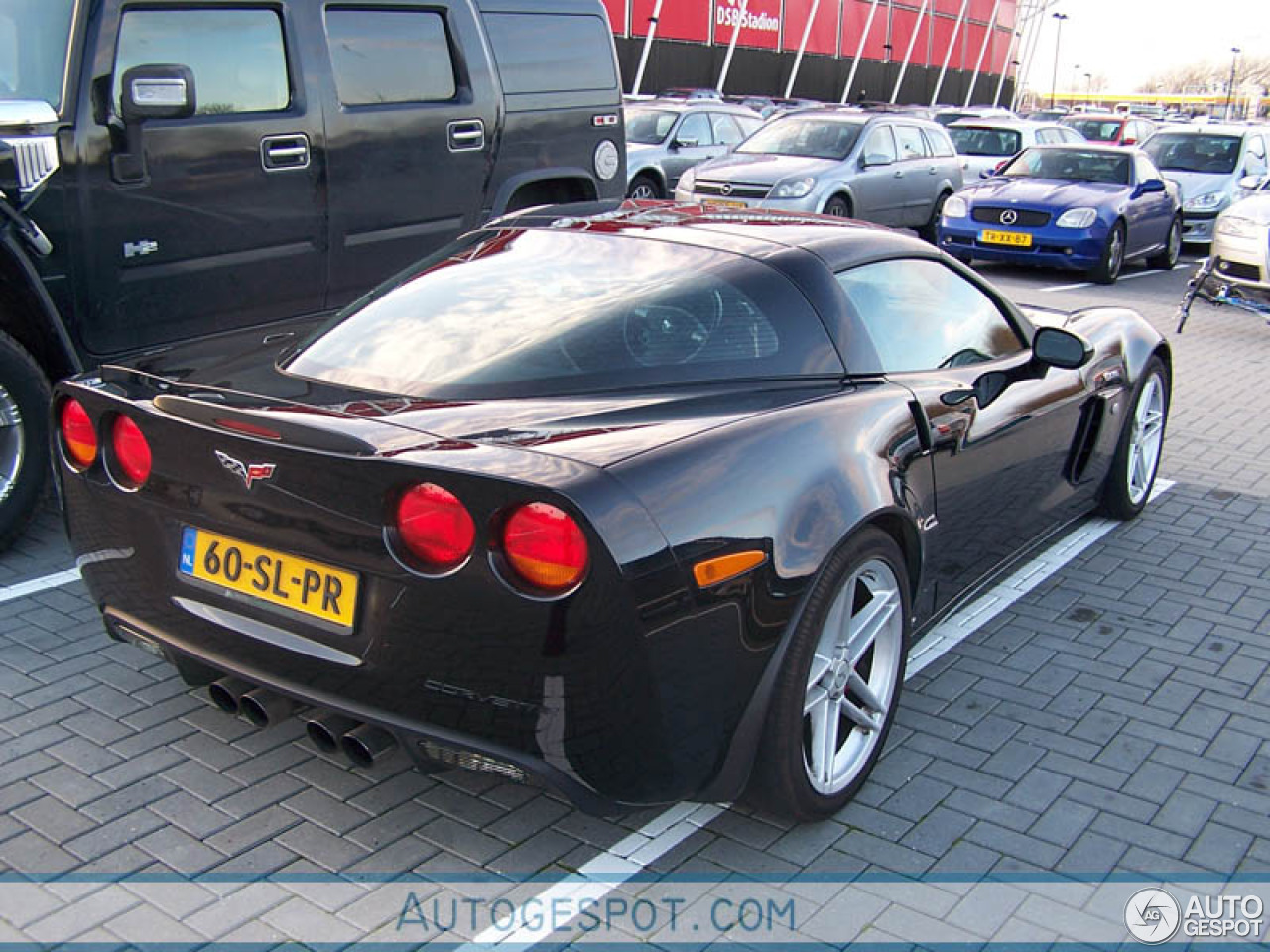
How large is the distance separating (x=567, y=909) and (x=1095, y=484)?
3.26 meters

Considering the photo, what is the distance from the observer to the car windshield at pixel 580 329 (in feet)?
10.6

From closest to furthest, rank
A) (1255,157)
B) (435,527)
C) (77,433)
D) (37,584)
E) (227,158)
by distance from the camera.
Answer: (435,527), (77,433), (37,584), (227,158), (1255,157)

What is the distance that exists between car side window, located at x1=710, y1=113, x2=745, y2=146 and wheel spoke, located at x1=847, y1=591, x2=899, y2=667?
15395 millimetres

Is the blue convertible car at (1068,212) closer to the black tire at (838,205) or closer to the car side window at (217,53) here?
the black tire at (838,205)

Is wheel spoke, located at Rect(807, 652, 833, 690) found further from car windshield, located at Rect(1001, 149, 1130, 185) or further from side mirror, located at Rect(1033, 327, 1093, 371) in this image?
car windshield, located at Rect(1001, 149, 1130, 185)

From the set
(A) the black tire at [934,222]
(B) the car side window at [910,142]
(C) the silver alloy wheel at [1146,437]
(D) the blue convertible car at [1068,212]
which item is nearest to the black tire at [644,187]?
(B) the car side window at [910,142]

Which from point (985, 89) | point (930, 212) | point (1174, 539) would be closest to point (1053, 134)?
point (930, 212)

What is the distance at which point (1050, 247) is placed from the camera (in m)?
13.7

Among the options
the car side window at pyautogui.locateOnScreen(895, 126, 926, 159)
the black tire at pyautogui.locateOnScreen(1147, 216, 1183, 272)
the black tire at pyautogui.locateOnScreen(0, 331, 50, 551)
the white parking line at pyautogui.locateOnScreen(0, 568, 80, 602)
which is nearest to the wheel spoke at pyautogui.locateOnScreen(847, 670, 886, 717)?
the white parking line at pyautogui.locateOnScreen(0, 568, 80, 602)

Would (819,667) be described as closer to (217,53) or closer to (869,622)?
(869,622)

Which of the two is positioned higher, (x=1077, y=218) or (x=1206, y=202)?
(x=1077, y=218)

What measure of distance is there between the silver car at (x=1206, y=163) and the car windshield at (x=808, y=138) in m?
5.19

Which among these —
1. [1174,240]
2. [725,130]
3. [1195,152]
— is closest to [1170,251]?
[1174,240]

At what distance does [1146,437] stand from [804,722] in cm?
326
